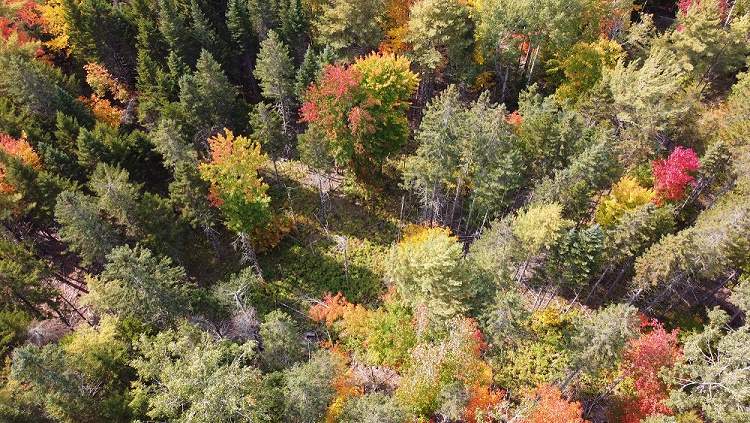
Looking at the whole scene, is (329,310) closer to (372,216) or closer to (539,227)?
(372,216)

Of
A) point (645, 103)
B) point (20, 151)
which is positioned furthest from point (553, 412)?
point (20, 151)

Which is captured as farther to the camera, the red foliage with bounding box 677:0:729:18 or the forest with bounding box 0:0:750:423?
the red foliage with bounding box 677:0:729:18

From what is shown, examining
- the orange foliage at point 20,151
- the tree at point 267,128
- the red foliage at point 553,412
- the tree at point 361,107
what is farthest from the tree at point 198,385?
the tree at point 267,128

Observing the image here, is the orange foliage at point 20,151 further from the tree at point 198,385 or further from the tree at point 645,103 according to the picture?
the tree at point 645,103

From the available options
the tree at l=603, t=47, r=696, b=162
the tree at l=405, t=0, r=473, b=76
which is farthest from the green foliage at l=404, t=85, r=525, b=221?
the tree at l=603, t=47, r=696, b=162

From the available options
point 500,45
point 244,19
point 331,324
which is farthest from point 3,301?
point 500,45

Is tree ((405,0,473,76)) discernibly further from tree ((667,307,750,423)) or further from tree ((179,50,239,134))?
tree ((667,307,750,423))

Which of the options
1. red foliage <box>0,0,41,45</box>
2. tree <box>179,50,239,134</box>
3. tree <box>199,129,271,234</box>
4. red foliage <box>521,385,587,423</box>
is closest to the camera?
red foliage <box>521,385,587,423</box>
